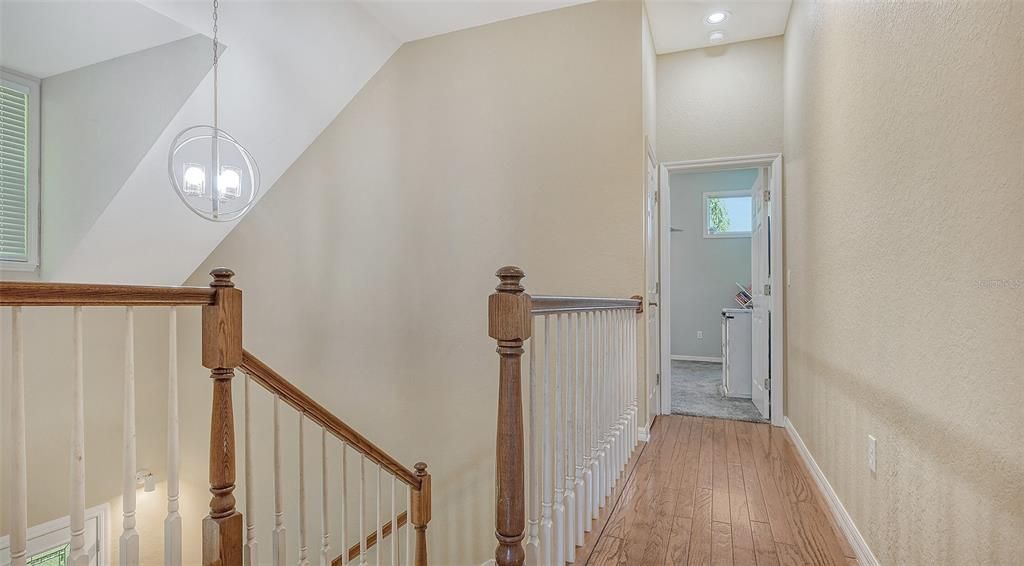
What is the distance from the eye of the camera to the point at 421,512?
2695mm

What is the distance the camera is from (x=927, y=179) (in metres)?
1.33

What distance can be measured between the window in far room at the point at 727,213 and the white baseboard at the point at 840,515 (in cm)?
465

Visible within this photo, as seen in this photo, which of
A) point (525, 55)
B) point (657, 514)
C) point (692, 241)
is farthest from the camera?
point (692, 241)

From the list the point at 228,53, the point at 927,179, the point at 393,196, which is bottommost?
the point at 927,179

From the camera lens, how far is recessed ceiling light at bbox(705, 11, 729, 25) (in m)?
3.31

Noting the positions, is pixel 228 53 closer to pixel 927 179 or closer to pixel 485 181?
pixel 485 181

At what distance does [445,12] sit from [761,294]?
129 inches

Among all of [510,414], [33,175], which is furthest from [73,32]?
[510,414]

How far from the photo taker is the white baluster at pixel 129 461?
4.08 feet

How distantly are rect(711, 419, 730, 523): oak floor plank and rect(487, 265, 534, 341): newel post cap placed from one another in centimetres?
152

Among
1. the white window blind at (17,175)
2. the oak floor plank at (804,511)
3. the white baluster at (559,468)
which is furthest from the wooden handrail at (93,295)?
the white window blind at (17,175)

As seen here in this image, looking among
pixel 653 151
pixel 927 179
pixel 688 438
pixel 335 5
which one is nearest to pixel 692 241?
pixel 653 151

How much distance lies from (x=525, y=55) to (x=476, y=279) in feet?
5.48

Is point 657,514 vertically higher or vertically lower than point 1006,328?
lower
